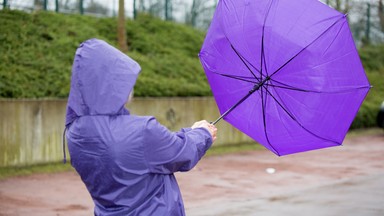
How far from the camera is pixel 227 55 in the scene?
4012 millimetres

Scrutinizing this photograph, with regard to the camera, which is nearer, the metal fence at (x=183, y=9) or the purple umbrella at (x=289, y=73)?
the purple umbrella at (x=289, y=73)

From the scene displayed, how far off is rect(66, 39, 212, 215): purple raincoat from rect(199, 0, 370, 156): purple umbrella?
1.21 meters

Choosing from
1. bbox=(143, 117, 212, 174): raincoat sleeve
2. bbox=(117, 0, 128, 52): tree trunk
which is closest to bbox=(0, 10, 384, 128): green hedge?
bbox=(117, 0, 128, 52): tree trunk

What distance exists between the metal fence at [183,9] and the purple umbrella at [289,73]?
38.9 feet

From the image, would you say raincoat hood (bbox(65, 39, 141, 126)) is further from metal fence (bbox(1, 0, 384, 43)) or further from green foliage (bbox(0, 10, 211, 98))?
metal fence (bbox(1, 0, 384, 43))

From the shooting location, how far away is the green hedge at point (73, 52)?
11.9 metres

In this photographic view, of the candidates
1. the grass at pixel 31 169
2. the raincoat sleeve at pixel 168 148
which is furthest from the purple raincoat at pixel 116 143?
the grass at pixel 31 169

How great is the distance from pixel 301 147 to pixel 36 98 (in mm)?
8289

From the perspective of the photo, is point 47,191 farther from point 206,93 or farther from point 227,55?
point 206,93

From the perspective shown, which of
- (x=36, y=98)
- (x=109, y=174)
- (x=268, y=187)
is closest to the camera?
(x=109, y=174)

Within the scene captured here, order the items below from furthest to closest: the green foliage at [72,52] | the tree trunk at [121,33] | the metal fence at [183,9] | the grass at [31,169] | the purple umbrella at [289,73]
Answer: the metal fence at [183,9]
the tree trunk at [121,33]
the green foliage at [72,52]
the grass at [31,169]
the purple umbrella at [289,73]

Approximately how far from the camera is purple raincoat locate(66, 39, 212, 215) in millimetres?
2604

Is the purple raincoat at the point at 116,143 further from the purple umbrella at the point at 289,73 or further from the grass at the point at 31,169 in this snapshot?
the grass at the point at 31,169

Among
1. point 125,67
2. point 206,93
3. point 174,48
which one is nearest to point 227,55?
point 125,67
